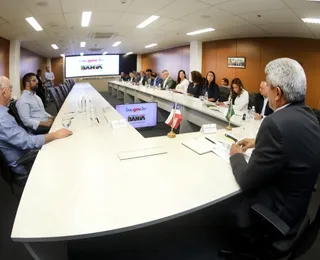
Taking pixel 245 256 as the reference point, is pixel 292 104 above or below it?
above

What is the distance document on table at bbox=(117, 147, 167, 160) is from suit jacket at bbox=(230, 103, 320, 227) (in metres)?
0.70

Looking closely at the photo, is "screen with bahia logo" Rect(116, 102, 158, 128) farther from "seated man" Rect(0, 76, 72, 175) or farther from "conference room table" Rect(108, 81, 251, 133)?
"seated man" Rect(0, 76, 72, 175)

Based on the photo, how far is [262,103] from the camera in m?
4.29

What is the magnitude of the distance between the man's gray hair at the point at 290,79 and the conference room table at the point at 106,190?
56cm

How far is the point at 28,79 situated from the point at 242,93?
324 centimetres

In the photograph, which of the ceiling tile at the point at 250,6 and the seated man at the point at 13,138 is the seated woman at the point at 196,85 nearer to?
the ceiling tile at the point at 250,6

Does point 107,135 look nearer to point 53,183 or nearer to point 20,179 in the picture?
point 20,179

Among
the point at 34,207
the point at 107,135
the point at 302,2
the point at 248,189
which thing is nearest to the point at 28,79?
the point at 107,135

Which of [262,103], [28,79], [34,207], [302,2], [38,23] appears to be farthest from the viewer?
[38,23]

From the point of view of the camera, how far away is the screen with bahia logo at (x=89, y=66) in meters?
14.1

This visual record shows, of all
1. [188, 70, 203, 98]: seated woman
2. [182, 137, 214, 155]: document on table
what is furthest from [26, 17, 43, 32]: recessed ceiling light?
[182, 137, 214, 155]: document on table

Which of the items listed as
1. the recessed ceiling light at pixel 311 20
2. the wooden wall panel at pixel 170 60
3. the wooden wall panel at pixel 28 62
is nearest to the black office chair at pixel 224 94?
the recessed ceiling light at pixel 311 20

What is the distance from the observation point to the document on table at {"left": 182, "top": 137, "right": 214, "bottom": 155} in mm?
1823

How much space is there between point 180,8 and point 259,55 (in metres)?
4.09
